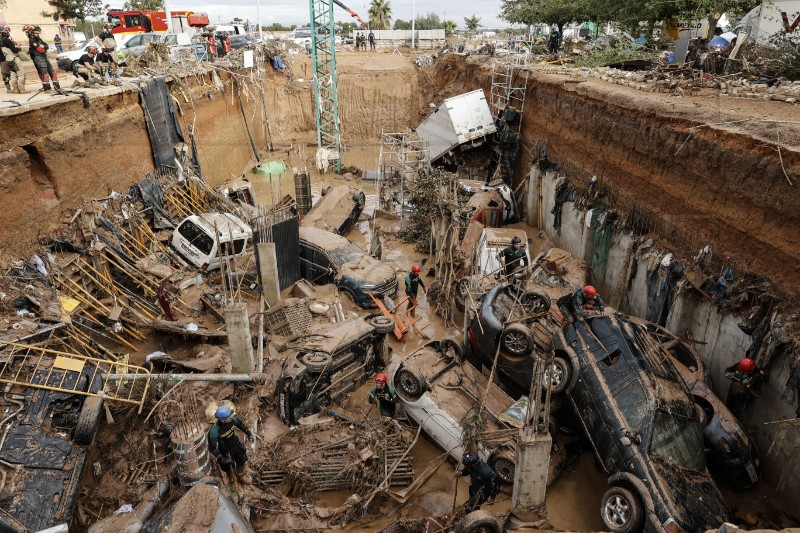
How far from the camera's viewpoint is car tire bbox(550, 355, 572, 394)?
307 inches

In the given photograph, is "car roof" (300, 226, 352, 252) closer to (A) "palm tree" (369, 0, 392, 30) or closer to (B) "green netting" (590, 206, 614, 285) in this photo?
(B) "green netting" (590, 206, 614, 285)

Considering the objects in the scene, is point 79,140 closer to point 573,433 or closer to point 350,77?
point 573,433

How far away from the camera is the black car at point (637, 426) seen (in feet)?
19.8

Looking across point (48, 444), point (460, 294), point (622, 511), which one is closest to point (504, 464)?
point (622, 511)

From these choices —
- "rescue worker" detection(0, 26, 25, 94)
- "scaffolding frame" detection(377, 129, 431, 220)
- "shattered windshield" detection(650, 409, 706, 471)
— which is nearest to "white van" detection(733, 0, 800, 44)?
"scaffolding frame" detection(377, 129, 431, 220)

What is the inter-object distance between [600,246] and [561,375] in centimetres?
634

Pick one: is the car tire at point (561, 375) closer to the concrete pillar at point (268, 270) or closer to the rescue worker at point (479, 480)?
the rescue worker at point (479, 480)

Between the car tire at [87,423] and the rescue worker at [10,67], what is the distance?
10747 millimetres

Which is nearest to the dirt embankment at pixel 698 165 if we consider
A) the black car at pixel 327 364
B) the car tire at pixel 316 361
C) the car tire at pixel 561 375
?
the car tire at pixel 561 375

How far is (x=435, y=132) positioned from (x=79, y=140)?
41.2 ft

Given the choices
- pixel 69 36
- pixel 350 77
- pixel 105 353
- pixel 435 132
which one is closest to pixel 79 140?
pixel 105 353

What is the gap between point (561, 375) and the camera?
7.89 m

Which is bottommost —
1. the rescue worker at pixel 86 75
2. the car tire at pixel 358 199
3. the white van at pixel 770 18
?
the car tire at pixel 358 199

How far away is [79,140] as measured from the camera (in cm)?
1284
